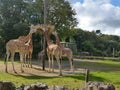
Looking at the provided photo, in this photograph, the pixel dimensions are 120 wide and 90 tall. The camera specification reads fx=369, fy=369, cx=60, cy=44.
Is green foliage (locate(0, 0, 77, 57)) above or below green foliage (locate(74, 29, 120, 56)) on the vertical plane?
above

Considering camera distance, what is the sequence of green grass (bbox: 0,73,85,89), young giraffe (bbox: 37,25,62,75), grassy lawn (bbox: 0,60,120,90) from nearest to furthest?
green grass (bbox: 0,73,85,89)
grassy lawn (bbox: 0,60,120,90)
young giraffe (bbox: 37,25,62,75)

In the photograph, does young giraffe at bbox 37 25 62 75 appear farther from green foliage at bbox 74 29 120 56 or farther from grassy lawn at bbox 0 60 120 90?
green foliage at bbox 74 29 120 56

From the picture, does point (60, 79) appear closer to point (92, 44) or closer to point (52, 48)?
point (52, 48)

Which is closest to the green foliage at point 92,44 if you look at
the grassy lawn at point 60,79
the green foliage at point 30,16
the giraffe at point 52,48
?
the green foliage at point 30,16

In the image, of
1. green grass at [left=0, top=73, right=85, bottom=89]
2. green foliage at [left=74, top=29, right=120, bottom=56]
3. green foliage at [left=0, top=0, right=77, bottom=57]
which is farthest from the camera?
green foliage at [left=74, top=29, right=120, bottom=56]

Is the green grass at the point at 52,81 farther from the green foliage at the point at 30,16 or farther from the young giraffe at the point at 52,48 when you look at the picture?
the green foliage at the point at 30,16

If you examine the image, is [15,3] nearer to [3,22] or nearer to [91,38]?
[3,22]

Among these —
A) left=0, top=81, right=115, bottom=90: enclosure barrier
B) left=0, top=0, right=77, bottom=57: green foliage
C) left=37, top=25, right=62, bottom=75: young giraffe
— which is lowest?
left=0, top=81, right=115, bottom=90: enclosure barrier

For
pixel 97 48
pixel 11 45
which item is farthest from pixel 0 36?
pixel 97 48

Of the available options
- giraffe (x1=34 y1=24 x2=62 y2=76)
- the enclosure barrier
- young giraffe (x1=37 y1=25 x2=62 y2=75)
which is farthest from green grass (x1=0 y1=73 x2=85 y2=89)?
the enclosure barrier

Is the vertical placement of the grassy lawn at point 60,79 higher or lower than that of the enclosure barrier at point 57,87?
lower

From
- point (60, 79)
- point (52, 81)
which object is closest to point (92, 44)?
point (60, 79)

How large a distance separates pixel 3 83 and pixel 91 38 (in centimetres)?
6690

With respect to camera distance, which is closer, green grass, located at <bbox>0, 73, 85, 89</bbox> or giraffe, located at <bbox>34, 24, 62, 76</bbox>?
green grass, located at <bbox>0, 73, 85, 89</bbox>
